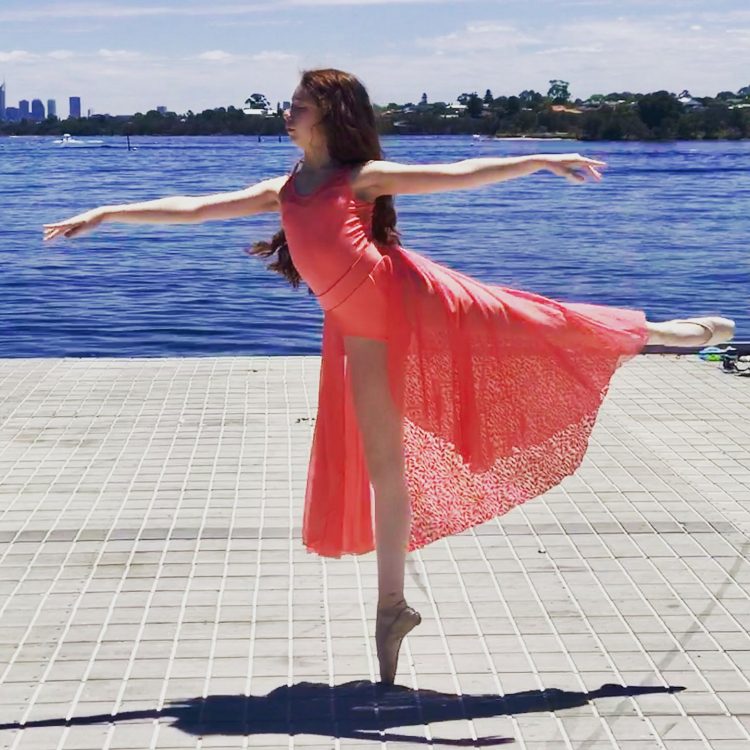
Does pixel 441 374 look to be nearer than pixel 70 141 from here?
Yes

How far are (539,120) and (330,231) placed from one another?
256ft

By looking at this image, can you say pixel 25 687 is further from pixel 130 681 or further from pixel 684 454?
pixel 684 454

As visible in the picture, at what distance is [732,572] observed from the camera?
5215 millimetres

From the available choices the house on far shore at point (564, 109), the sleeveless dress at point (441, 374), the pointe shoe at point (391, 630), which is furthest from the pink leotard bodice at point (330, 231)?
the house on far shore at point (564, 109)

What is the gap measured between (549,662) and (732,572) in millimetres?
1141

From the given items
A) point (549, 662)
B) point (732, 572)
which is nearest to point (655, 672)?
point (549, 662)

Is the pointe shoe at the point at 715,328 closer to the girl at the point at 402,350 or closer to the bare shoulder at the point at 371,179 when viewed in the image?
the girl at the point at 402,350

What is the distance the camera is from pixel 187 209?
168 inches

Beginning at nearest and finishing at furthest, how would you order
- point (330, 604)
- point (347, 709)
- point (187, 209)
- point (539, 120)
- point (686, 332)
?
1. point (347, 709)
2. point (187, 209)
3. point (686, 332)
4. point (330, 604)
5. point (539, 120)

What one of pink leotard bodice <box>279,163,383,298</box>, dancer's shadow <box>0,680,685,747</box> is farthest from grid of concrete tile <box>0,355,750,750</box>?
pink leotard bodice <box>279,163,383,298</box>

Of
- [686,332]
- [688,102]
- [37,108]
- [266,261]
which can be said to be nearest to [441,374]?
[686,332]

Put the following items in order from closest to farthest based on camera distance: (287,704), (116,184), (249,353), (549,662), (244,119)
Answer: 1. (287,704)
2. (549,662)
3. (249,353)
4. (116,184)
5. (244,119)

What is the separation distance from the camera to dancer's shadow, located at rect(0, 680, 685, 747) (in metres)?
3.90

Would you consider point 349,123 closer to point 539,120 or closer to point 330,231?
point 330,231
